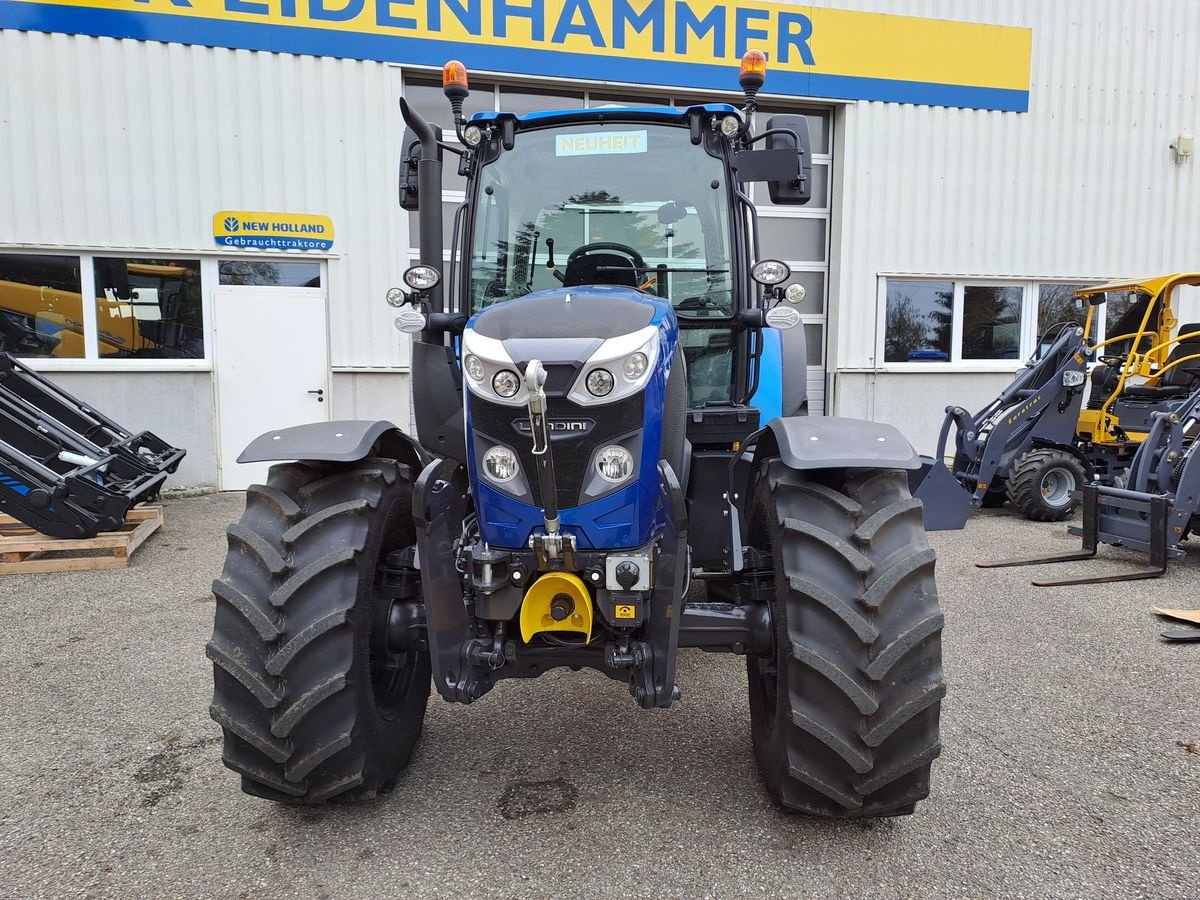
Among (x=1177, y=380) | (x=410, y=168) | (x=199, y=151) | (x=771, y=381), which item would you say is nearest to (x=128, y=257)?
(x=199, y=151)

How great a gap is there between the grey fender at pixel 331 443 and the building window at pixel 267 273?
21.0 ft

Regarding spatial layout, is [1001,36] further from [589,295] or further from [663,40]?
[589,295]

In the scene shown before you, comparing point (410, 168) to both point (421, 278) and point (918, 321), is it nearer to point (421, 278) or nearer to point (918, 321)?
point (421, 278)

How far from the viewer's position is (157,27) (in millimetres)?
8086

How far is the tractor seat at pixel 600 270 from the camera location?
3209 mm

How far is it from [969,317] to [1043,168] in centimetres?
207

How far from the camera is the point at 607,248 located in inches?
129

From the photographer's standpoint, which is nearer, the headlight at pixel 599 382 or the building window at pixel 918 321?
the headlight at pixel 599 382

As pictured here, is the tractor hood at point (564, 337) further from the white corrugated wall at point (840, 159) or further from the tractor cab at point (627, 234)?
the white corrugated wall at point (840, 159)

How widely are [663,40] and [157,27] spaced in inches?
206

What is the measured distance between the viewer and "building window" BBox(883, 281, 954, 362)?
10117mm

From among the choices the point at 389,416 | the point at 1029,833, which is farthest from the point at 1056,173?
the point at 1029,833

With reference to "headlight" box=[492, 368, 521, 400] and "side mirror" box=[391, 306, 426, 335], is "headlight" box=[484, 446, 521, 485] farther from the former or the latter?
"side mirror" box=[391, 306, 426, 335]

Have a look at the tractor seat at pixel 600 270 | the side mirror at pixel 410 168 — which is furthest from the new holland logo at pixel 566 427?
the side mirror at pixel 410 168
